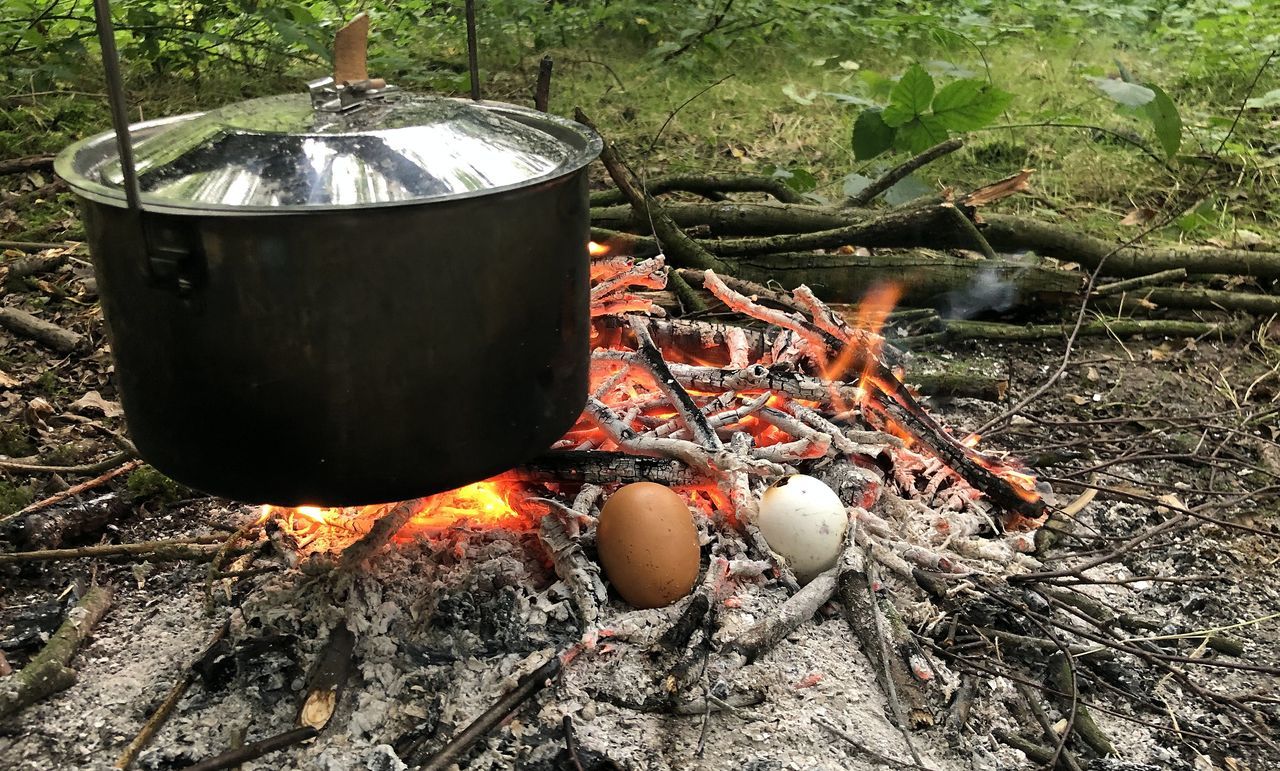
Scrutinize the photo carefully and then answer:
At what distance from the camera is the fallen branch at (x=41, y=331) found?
168 inches

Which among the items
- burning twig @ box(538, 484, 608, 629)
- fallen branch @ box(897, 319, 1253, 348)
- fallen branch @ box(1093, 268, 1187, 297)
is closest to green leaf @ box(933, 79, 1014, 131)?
fallen branch @ box(1093, 268, 1187, 297)

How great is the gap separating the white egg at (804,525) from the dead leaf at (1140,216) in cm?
405

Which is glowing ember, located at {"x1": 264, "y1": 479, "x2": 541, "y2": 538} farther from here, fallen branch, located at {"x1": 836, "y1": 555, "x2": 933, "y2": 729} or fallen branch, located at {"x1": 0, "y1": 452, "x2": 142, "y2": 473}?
fallen branch, located at {"x1": 836, "y1": 555, "x2": 933, "y2": 729}

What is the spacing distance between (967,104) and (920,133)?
0.27 metres

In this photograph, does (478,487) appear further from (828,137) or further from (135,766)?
(828,137)

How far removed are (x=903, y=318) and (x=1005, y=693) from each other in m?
2.37

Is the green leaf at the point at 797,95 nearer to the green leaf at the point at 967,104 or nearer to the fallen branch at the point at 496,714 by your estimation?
the green leaf at the point at 967,104

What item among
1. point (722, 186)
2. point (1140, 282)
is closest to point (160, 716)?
point (722, 186)

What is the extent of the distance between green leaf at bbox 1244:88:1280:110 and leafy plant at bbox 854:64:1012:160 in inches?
116

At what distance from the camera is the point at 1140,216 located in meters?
6.02

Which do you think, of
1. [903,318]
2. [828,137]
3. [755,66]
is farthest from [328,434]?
[755,66]

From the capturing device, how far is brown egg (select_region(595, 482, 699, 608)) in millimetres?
2613

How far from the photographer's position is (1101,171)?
6461 mm

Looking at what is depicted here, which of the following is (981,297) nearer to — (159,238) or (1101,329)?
(1101,329)
